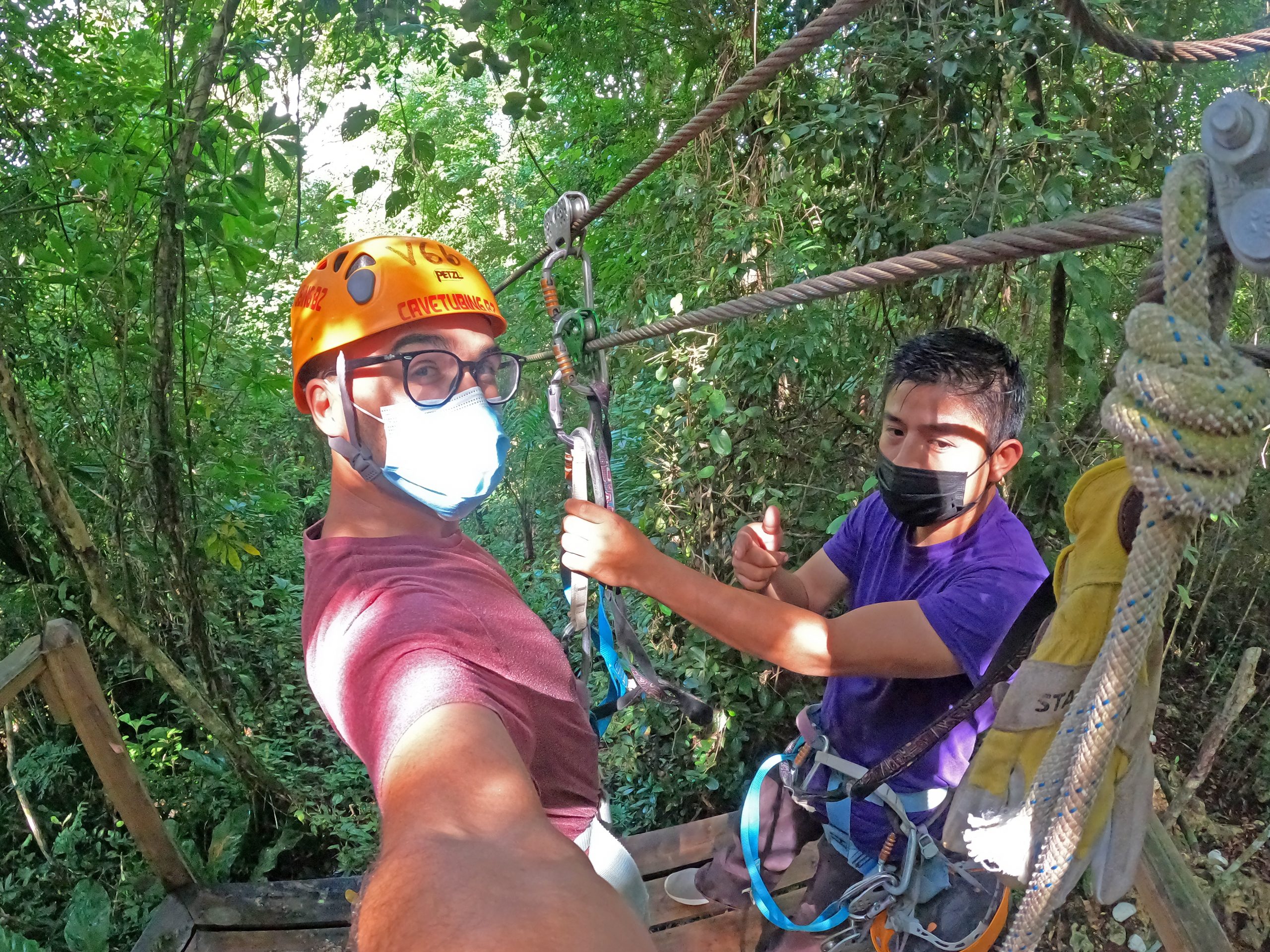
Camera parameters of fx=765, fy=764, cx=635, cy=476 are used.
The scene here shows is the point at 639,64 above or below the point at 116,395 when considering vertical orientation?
above

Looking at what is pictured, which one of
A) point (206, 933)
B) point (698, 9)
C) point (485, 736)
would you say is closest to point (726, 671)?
point (206, 933)

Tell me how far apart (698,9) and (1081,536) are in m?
2.72

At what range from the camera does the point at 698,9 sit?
279 cm

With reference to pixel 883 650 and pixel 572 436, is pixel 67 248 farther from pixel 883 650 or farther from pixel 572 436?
pixel 883 650

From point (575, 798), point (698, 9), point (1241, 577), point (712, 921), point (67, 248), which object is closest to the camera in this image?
point (575, 798)

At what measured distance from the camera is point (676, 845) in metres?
2.62

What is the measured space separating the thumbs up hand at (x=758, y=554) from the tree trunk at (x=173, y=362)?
2.07 meters

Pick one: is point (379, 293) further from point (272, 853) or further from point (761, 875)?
point (272, 853)

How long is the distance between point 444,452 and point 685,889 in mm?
1801

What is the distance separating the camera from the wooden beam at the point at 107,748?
2.22 metres

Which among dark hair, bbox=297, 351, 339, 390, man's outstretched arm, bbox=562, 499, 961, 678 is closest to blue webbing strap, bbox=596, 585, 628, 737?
man's outstretched arm, bbox=562, 499, 961, 678

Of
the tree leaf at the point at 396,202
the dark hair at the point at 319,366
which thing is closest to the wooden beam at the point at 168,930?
the dark hair at the point at 319,366

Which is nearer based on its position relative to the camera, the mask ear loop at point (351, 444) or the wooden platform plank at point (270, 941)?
the mask ear loop at point (351, 444)

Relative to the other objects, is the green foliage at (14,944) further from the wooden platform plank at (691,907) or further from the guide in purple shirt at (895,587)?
the guide in purple shirt at (895,587)
